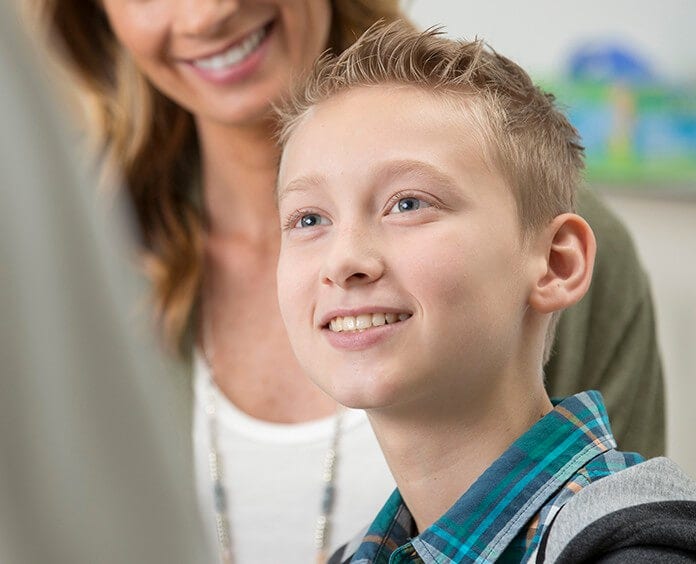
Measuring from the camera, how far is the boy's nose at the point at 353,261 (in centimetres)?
61

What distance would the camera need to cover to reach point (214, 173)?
126 cm

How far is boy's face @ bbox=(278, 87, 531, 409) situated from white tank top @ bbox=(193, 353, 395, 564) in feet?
1.17

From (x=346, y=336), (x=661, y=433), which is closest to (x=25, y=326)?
(x=346, y=336)

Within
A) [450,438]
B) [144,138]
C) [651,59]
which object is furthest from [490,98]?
[651,59]

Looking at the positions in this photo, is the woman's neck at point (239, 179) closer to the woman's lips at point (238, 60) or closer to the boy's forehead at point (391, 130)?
the woman's lips at point (238, 60)

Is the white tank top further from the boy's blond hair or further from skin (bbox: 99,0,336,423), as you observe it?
the boy's blond hair

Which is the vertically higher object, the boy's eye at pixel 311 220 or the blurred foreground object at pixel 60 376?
the boy's eye at pixel 311 220

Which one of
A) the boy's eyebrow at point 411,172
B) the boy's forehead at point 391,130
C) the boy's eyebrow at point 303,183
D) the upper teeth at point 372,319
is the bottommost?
the upper teeth at point 372,319

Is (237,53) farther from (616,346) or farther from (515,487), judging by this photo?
(515,487)

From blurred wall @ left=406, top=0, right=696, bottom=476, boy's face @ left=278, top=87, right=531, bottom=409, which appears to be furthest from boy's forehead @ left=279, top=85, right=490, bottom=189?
blurred wall @ left=406, top=0, right=696, bottom=476

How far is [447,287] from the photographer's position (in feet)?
2.04

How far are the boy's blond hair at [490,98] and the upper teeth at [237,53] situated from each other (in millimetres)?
349

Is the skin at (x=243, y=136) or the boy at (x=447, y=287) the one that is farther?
the skin at (x=243, y=136)

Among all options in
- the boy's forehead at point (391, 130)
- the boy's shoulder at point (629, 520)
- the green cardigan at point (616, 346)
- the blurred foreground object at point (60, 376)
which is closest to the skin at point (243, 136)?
the green cardigan at point (616, 346)
